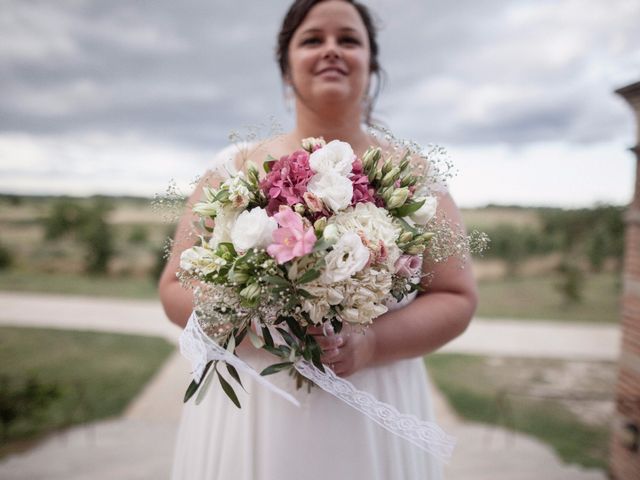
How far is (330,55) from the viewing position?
1.61 m

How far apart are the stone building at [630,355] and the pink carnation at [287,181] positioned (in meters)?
3.58

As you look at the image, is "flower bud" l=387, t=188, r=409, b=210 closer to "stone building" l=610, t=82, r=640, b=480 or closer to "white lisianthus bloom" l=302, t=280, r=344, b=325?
"white lisianthus bloom" l=302, t=280, r=344, b=325

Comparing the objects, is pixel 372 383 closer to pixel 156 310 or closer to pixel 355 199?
pixel 355 199

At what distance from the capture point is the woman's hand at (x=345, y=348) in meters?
1.30

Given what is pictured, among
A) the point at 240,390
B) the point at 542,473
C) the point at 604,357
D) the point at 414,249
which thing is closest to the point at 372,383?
the point at 240,390

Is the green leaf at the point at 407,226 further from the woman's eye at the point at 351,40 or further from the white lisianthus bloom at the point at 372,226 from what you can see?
the woman's eye at the point at 351,40

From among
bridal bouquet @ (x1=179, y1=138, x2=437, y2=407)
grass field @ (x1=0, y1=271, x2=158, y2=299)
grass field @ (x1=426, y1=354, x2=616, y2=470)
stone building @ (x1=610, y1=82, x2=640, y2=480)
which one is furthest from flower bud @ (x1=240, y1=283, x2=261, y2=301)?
grass field @ (x1=0, y1=271, x2=158, y2=299)

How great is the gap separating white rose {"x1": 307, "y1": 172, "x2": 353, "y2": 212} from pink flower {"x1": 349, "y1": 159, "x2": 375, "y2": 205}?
0.05 m

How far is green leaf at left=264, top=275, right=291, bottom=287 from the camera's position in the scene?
3.43 feet

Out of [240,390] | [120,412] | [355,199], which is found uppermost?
[355,199]

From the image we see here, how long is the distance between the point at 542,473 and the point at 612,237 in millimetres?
9837

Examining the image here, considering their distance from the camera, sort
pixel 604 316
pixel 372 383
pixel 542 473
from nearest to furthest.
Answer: pixel 372 383, pixel 542 473, pixel 604 316

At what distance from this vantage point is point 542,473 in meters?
4.57

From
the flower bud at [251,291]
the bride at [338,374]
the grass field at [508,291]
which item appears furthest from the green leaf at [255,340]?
the grass field at [508,291]
